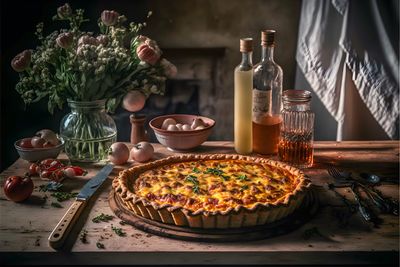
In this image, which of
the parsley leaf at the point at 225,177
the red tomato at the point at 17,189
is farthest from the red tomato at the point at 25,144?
the parsley leaf at the point at 225,177

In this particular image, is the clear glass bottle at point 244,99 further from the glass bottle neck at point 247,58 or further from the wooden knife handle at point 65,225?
the wooden knife handle at point 65,225

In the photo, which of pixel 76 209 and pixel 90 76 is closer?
pixel 76 209

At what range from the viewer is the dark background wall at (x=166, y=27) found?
3365 millimetres

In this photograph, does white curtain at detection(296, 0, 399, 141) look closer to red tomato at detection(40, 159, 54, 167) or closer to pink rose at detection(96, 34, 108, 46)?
pink rose at detection(96, 34, 108, 46)

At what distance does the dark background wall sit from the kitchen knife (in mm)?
1643

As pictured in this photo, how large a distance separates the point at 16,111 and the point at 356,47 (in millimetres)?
2228

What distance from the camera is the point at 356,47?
2.97m

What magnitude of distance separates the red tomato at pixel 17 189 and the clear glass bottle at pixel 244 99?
883 millimetres

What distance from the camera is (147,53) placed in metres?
2.01

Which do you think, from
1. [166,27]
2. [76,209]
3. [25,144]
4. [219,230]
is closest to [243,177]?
[219,230]

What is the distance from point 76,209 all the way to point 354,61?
197cm

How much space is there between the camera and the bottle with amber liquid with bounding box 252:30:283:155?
210 cm

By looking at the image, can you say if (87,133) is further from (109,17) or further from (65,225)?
(65,225)

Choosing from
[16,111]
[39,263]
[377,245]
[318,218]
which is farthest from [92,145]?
[16,111]
